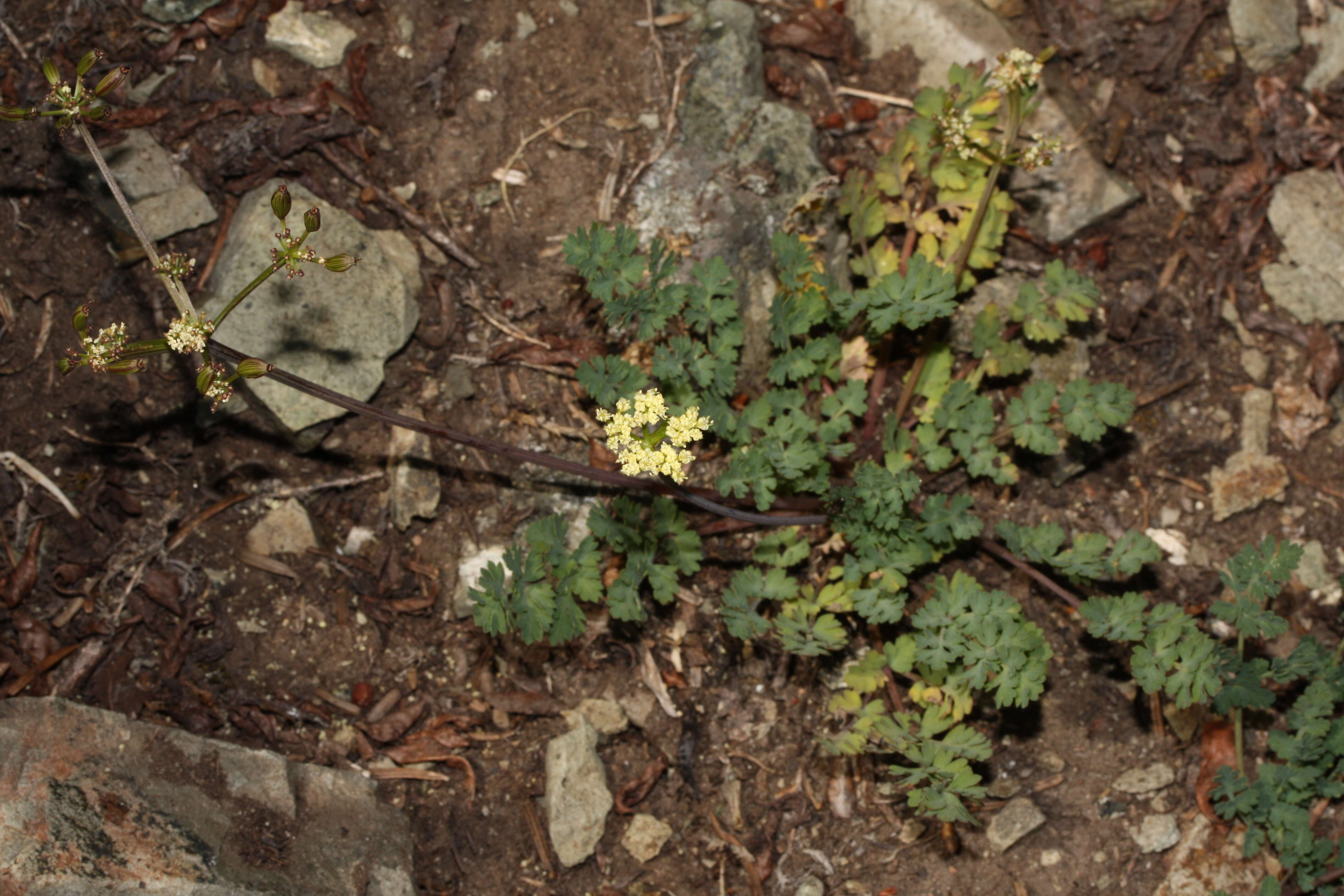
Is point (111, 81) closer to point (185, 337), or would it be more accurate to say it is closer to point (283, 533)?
point (185, 337)

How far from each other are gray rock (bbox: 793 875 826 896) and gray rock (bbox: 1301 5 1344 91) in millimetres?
5351

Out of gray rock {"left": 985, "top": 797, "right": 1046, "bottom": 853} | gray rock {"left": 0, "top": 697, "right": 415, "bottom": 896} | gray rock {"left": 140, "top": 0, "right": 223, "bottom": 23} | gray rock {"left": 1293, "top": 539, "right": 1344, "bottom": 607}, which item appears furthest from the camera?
gray rock {"left": 1293, "top": 539, "right": 1344, "bottom": 607}

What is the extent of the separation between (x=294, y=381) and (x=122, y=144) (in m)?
2.19

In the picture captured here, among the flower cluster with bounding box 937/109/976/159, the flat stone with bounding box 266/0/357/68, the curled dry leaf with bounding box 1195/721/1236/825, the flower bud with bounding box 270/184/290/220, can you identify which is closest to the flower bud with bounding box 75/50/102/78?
the flower bud with bounding box 270/184/290/220

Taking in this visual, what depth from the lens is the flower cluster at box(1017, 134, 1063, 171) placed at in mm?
4352

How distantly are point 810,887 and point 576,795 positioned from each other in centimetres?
118

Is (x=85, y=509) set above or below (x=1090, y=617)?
below

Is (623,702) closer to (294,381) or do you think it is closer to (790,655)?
(790,655)

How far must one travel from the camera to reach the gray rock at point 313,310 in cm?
457

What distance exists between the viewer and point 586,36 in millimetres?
5215

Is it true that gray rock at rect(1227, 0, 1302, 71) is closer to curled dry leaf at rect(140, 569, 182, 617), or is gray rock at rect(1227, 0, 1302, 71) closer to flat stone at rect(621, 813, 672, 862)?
flat stone at rect(621, 813, 672, 862)

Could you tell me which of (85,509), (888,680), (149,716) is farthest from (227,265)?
(888,680)

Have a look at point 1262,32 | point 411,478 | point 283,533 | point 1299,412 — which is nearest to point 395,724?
point 283,533

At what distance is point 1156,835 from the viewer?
15.4 ft
